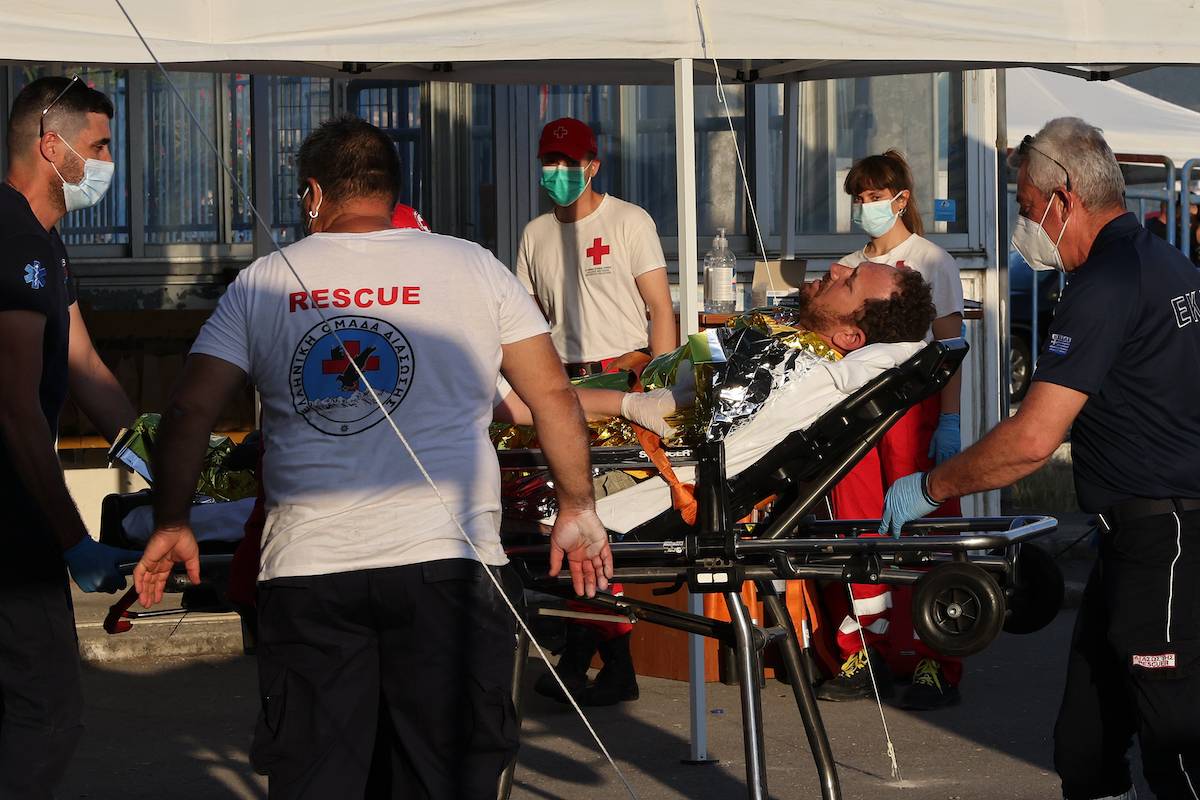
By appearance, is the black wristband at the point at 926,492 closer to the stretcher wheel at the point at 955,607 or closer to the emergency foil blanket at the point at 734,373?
the stretcher wheel at the point at 955,607

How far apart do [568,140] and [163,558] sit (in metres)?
3.50

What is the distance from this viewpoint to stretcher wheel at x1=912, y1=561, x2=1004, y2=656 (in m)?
3.90

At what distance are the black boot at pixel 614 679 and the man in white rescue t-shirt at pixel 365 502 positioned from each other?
2.94 m

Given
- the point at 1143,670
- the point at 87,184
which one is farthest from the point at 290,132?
the point at 1143,670

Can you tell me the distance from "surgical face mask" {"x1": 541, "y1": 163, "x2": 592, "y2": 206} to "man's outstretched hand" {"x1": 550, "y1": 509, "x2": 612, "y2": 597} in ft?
10.2

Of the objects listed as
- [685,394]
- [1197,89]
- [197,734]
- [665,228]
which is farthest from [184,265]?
[1197,89]

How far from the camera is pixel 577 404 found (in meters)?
3.68

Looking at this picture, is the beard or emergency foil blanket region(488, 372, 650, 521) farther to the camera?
the beard

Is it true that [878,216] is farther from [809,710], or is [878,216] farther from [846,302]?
[809,710]

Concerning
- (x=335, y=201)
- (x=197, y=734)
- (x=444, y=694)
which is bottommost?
(x=197, y=734)

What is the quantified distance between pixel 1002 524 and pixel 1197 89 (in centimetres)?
1937

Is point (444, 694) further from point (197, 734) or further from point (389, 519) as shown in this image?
point (197, 734)

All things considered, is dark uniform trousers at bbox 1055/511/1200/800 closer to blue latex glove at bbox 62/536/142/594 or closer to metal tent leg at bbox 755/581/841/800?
metal tent leg at bbox 755/581/841/800

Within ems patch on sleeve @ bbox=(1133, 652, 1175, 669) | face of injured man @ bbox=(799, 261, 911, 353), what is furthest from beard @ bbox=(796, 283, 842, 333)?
ems patch on sleeve @ bbox=(1133, 652, 1175, 669)
